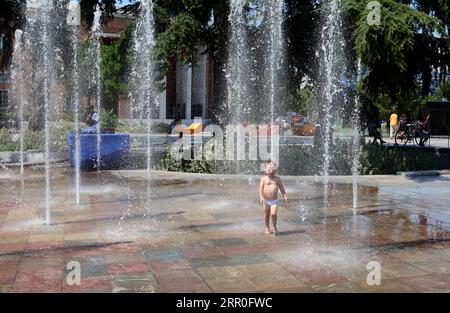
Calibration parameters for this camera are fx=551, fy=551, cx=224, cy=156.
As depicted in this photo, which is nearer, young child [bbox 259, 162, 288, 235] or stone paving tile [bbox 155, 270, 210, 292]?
stone paving tile [bbox 155, 270, 210, 292]

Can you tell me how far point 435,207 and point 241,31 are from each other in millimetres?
9723

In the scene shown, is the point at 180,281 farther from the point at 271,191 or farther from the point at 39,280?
the point at 271,191

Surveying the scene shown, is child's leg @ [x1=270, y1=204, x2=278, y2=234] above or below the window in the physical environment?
below

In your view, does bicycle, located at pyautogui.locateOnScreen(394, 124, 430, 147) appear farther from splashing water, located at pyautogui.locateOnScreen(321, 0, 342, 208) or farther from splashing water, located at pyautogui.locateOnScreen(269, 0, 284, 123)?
splashing water, located at pyautogui.locateOnScreen(269, 0, 284, 123)

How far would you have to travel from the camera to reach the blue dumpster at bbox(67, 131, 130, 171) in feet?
53.3

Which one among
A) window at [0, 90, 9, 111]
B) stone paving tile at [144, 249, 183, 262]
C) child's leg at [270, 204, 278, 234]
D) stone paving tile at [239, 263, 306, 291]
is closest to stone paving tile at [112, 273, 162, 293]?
stone paving tile at [144, 249, 183, 262]

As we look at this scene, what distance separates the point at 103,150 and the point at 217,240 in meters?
9.90

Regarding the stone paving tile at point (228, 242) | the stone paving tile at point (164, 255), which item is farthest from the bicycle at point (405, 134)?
the stone paving tile at point (164, 255)

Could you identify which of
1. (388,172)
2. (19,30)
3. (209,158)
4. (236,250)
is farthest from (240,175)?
(19,30)

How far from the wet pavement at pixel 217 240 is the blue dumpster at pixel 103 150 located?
3.71 meters

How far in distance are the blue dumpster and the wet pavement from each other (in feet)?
12.2

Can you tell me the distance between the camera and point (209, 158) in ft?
51.7

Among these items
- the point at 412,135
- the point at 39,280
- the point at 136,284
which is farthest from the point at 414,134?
the point at 39,280

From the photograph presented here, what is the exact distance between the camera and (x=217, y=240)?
7.50 m
